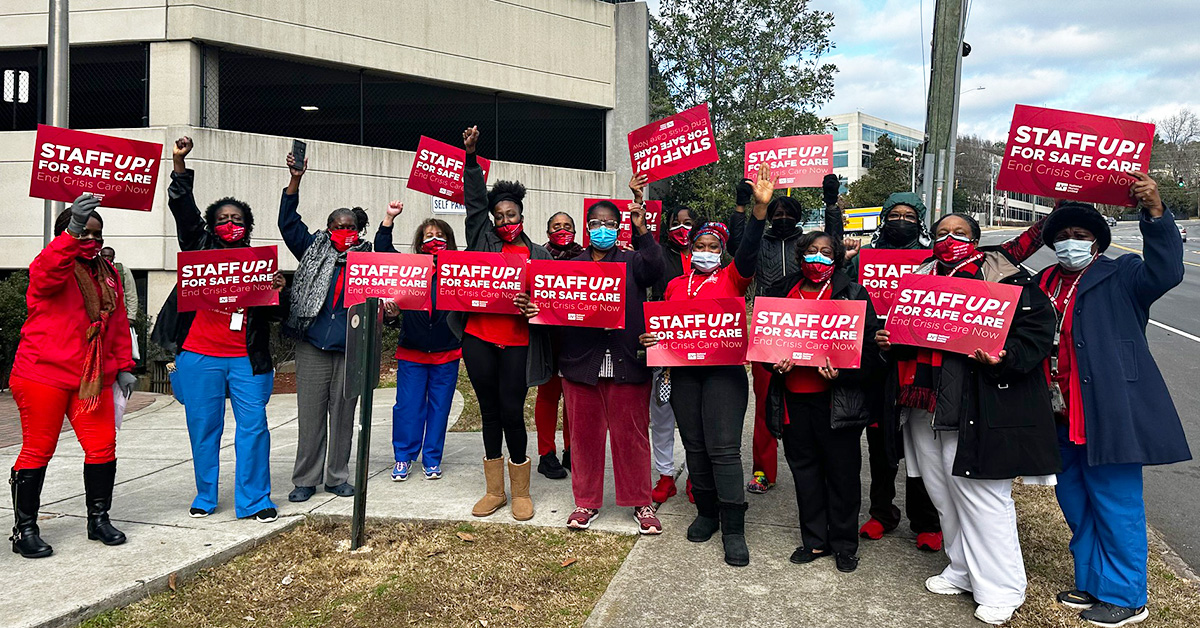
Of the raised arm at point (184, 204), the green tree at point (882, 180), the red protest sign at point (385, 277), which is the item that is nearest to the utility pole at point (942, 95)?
the red protest sign at point (385, 277)

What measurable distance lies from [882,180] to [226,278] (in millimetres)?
58224

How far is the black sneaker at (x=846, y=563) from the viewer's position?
471cm

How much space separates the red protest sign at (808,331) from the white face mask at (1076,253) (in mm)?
999

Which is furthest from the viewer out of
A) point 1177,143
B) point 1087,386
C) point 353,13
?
point 1177,143

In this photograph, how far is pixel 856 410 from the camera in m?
4.60

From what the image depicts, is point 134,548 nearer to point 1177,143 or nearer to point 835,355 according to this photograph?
point 835,355

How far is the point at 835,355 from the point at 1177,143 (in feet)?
341

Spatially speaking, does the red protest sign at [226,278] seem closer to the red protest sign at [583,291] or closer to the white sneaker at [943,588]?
the red protest sign at [583,291]

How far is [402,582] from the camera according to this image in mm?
4539

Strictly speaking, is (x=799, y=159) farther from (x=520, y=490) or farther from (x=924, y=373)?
(x=520, y=490)

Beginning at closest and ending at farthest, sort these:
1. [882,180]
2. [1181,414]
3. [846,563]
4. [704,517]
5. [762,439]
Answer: [846,563] → [704,517] → [762,439] → [1181,414] → [882,180]

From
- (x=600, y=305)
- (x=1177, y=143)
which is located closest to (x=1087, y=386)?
(x=600, y=305)

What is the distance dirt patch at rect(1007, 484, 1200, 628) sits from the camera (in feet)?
13.4

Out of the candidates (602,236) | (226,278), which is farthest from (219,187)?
(602,236)
